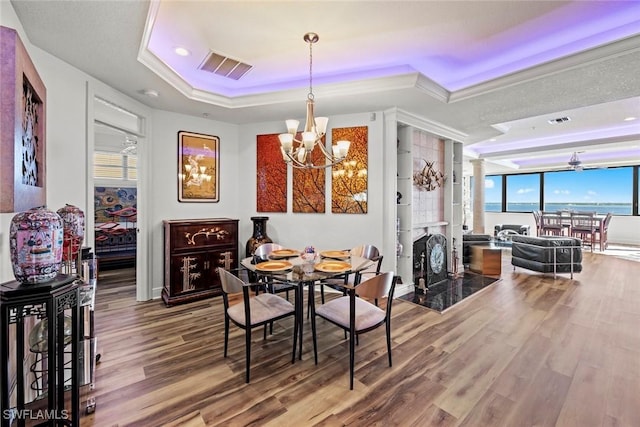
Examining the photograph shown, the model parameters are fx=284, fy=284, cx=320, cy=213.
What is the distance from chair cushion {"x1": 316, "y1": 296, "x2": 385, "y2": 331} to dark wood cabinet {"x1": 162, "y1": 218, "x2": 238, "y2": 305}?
2152mm

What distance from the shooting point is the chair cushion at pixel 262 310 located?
2277 mm

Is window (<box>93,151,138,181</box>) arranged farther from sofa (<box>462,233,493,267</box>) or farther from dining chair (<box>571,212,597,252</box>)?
dining chair (<box>571,212,597,252</box>)

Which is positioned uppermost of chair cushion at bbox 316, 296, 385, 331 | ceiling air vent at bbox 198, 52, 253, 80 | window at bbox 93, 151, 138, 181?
ceiling air vent at bbox 198, 52, 253, 80

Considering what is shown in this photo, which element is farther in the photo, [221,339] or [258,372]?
[221,339]

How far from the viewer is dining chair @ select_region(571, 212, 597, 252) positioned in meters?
7.77

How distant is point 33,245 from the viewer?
4.45 feet

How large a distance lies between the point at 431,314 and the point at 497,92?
272cm

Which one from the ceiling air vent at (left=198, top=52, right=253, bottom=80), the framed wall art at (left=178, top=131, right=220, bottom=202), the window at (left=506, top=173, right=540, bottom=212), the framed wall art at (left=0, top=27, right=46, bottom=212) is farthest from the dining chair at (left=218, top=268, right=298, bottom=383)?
the window at (left=506, top=173, right=540, bottom=212)

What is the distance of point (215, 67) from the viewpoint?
3.20 m

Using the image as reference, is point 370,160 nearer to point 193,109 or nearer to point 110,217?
point 193,109

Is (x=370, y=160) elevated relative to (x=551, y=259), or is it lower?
elevated

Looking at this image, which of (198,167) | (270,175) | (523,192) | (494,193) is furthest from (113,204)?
(523,192)

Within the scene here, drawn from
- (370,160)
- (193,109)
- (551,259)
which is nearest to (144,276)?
(193,109)

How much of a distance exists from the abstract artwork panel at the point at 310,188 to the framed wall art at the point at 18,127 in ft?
9.49
